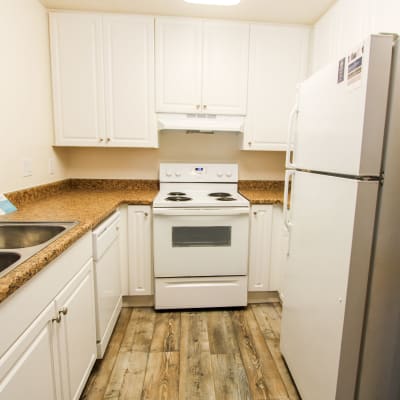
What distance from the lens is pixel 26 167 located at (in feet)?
6.20

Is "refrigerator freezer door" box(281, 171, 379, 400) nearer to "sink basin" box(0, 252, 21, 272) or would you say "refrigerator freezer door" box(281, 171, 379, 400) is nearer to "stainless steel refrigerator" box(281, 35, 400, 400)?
"stainless steel refrigerator" box(281, 35, 400, 400)

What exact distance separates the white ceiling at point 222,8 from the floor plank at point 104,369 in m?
2.39

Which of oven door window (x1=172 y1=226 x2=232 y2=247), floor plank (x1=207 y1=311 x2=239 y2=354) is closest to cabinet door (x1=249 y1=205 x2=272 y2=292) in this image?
oven door window (x1=172 y1=226 x2=232 y2=247)

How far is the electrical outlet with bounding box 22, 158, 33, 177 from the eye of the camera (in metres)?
1.86

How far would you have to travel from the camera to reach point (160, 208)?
6.77ft

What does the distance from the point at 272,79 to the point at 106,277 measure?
6.64 ft

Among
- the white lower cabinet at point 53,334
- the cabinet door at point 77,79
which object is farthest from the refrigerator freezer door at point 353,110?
the cabinet door at point 77,79

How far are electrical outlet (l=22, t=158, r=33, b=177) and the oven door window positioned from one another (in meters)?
1.08

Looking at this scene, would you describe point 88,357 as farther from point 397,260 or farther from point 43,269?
point 397,260

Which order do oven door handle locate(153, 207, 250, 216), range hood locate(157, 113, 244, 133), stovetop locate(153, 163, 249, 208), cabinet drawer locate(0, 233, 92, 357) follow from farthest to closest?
stovetop locate(153, 163, 249, 208), range hood locate(157, 113, 244, 133), oven door handle locate(153, 207, 250, 216), cabinet drawer locate(0, 233, 92, 357)

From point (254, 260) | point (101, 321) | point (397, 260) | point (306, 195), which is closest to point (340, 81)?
point (306, 195)

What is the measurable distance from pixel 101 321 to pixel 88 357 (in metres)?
0.21

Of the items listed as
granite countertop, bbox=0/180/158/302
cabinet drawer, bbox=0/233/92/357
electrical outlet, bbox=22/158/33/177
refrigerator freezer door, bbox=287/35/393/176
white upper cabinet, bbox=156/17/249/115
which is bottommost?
cabinet drawer, bbox=0/233/92/357

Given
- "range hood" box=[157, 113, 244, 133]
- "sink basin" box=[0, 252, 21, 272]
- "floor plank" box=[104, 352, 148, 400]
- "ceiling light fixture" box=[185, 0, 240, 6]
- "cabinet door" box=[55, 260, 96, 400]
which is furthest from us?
"range hood" box=[157, 113, 244, 133]
